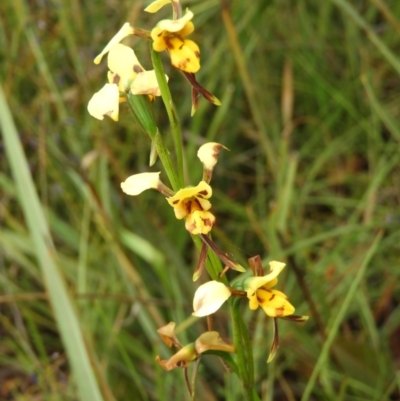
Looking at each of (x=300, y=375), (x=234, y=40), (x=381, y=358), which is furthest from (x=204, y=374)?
(x=234, y=40)

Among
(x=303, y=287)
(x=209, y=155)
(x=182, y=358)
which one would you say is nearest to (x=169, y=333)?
(x=182, y=358)

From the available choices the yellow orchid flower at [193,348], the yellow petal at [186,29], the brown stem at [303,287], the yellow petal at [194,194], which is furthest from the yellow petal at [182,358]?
the brown stem at [303,287]

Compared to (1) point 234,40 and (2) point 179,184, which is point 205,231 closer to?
(2) point 179,184

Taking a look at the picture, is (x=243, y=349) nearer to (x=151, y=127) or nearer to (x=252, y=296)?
(x=252, y=296)

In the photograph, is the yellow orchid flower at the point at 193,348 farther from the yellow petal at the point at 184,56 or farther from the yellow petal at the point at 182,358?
the yellow petal at the point at 184,56

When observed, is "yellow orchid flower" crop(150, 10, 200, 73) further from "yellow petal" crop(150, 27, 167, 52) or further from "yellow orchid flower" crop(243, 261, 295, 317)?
"yellow orchid flower" crop(243, 261, 295, 317)

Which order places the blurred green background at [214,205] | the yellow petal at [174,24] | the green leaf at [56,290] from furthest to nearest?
the blurred green background at [214,205]
the green leaf at [56,290]
the yellow petal at [174,24]
